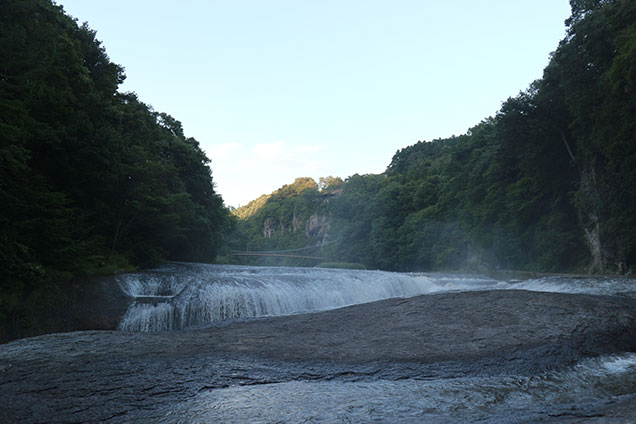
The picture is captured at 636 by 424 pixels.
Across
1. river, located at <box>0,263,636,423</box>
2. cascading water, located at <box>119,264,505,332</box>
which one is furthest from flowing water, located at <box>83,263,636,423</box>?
cascading water, located at <box>119,264,505,332</box>

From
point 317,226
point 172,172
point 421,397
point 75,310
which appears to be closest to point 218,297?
point 75,310

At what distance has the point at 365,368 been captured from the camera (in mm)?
4012

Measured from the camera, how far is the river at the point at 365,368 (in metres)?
2.89

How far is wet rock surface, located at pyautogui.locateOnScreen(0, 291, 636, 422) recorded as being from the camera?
324 cm

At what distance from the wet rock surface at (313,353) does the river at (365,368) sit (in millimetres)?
19

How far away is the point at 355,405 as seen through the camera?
9.84 ft

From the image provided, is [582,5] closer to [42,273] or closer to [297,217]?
[42,273]

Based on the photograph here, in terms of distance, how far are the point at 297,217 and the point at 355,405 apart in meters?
129

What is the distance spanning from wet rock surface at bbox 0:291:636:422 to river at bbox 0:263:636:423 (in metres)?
0.02

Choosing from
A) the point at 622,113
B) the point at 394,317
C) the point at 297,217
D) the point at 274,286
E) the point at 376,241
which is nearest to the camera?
the point at 394,317

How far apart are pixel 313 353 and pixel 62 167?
36.9 feet

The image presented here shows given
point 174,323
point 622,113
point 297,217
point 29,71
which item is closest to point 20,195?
point 29,71

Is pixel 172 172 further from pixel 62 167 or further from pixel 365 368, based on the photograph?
pixel 365 368

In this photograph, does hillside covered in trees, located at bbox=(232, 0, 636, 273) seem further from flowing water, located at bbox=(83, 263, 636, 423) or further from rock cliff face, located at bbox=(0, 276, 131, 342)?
rock cliff face, located at bbox=(0, 276, 131, 342)
